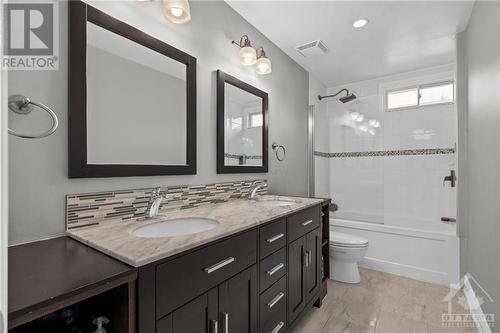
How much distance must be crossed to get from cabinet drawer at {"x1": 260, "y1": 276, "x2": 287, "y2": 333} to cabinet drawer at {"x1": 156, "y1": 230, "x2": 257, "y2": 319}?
286 millimetres

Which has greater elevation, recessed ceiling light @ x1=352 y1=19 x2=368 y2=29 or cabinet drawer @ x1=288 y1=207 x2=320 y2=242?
recessed ceiling light @ x1=352 y1=19 x2=368 y2=29

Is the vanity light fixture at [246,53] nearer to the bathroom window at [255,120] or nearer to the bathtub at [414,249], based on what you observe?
the bathroom window at [255,120]

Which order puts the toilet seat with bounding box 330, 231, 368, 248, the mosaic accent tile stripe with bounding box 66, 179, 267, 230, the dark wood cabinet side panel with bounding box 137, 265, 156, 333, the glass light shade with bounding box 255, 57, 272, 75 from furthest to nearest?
the toilet seat with bounding box 330, 231, 368, 248
the glass light shade with bounding box 255, 57, 272, 75
the mosaic accent tile stripe with bounding box 66, 179, 267, 230
the dark wood cabinet side panel with bounding box 137, 265, 156, 333

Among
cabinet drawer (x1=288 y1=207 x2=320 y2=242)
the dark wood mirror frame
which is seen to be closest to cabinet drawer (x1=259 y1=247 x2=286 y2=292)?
cabinet drawer (x1=288 y1=207 x2=320 y2=242)

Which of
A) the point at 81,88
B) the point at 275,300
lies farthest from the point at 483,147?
the point at 81,88

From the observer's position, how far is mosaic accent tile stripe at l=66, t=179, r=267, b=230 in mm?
997

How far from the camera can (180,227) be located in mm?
1267

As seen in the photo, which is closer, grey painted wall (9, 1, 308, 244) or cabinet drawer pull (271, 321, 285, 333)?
grey painted wall (9, 1, 308, 244)

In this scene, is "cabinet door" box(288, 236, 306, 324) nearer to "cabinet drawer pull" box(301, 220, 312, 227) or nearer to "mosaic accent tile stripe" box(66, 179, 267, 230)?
"cabinet drawer pull" box(301, 220, 312, 227)

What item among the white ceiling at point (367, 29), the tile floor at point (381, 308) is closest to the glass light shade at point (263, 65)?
the white ceiling at point (367, 29)

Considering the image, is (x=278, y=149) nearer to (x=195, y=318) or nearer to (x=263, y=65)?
Answer: (x=263, y=65)

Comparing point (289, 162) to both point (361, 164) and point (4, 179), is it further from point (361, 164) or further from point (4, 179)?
point (4, 179)

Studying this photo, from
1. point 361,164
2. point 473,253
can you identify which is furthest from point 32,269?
point 361,164

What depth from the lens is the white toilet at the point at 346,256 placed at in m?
2.31
